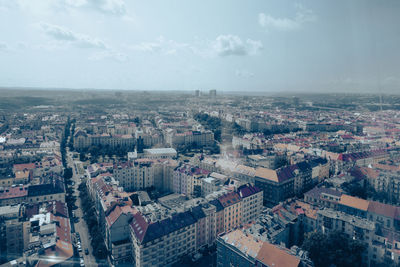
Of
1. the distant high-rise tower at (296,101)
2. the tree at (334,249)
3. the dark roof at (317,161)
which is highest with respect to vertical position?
the distant high-rise tower at (296,101)

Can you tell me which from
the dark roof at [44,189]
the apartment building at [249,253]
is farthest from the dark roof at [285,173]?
the dark roof at [44,189]

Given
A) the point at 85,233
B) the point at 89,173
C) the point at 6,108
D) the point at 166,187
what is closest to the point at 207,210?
the point at 85,233

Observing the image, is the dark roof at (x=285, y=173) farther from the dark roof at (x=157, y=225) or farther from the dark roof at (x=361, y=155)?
the dark roof at (x=157, y=225)

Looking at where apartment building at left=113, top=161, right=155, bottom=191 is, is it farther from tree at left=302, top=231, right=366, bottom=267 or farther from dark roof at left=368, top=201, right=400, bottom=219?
dark roof at left=368, top=201, right=400, bottom=219

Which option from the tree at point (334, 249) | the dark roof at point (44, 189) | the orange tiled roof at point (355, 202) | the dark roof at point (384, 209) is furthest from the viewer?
the dark roof at point (44, 189)

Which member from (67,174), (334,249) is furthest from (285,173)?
(67,174)

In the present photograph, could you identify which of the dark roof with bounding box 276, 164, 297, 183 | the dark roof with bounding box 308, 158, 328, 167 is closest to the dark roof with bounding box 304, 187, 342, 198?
the dark roof with bounding box 276, 164, 297, 183

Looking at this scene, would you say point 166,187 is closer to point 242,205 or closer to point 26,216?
point 242,205

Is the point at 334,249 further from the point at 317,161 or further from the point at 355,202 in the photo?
the point at 317,161
